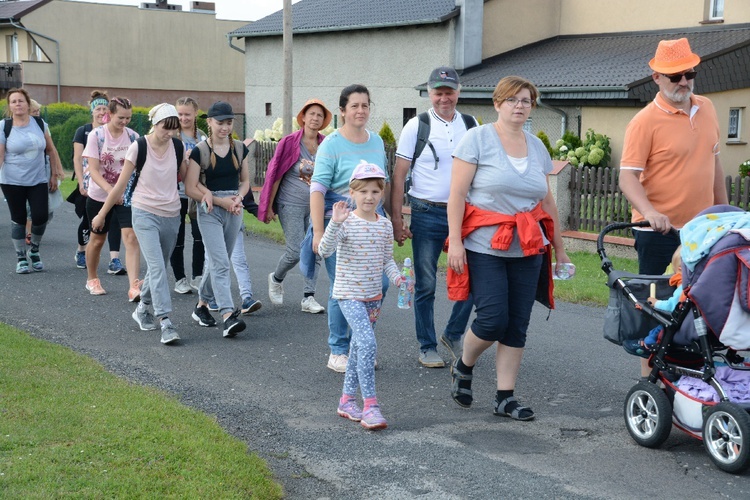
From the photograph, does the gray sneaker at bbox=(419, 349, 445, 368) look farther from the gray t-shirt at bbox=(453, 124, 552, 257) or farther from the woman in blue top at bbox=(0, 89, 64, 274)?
the woman in blue top at bbox=(0, 89, 64, 274)

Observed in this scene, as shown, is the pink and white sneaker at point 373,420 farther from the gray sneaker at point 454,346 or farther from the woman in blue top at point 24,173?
the woman in blue top at point 24,173

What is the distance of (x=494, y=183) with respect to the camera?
19.4 ft

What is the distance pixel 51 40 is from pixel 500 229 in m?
48.1

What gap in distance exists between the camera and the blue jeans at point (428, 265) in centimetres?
718

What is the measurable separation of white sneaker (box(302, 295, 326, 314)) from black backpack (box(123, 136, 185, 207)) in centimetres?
189

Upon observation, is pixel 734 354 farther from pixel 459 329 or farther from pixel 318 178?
pixel 318 178

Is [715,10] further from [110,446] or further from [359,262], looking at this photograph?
[110,446]

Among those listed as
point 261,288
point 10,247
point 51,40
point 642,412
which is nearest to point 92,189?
point 261,288

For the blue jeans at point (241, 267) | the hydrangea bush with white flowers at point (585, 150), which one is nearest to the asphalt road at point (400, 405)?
the blue jeans at point (241, 267)

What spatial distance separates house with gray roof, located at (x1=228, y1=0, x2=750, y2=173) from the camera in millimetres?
23094

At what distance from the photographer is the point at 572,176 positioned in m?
14.7

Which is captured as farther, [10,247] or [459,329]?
[10,247]

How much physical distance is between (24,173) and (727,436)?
8898 millimetres

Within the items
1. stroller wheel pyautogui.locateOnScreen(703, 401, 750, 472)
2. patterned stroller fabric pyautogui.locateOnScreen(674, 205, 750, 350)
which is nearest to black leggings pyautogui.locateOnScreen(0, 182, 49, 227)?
patterned stroller fabric pyautogui.locateOnScreen(674, 205, 750, 350)
